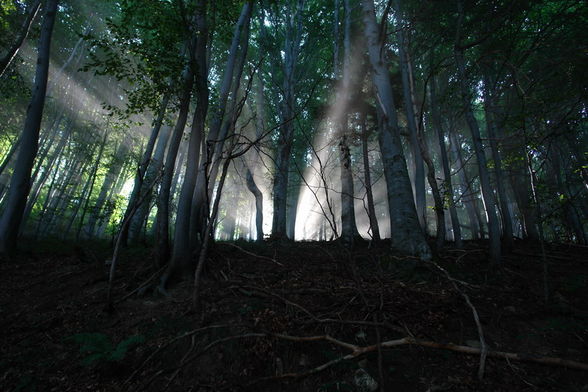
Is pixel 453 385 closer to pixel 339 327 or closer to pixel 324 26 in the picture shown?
pixel 339 327

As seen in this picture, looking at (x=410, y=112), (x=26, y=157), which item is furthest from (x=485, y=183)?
(x=26, y=157)

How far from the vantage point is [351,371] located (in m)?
2.12

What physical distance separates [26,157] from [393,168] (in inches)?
349

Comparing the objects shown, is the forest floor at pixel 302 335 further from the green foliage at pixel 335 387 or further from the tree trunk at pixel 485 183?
the tree trunk at pixel 485 183

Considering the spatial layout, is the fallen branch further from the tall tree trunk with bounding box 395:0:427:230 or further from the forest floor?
the tall tree trunk with bounding box 395:0:427:230

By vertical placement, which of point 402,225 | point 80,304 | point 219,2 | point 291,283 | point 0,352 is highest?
point 219,2

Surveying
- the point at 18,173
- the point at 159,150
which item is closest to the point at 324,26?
the point at 159,150

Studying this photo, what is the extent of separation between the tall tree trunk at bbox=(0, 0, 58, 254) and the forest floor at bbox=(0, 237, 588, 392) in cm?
298

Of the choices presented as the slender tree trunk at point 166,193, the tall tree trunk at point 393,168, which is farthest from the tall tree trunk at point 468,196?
the slender tree trunk at point 166,193

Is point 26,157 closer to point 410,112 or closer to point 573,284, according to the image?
point 410,112

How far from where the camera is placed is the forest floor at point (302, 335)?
206 cm

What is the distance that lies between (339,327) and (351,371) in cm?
51

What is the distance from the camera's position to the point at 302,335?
8.07 feet

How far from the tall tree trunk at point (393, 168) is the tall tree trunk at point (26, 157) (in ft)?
27.1
